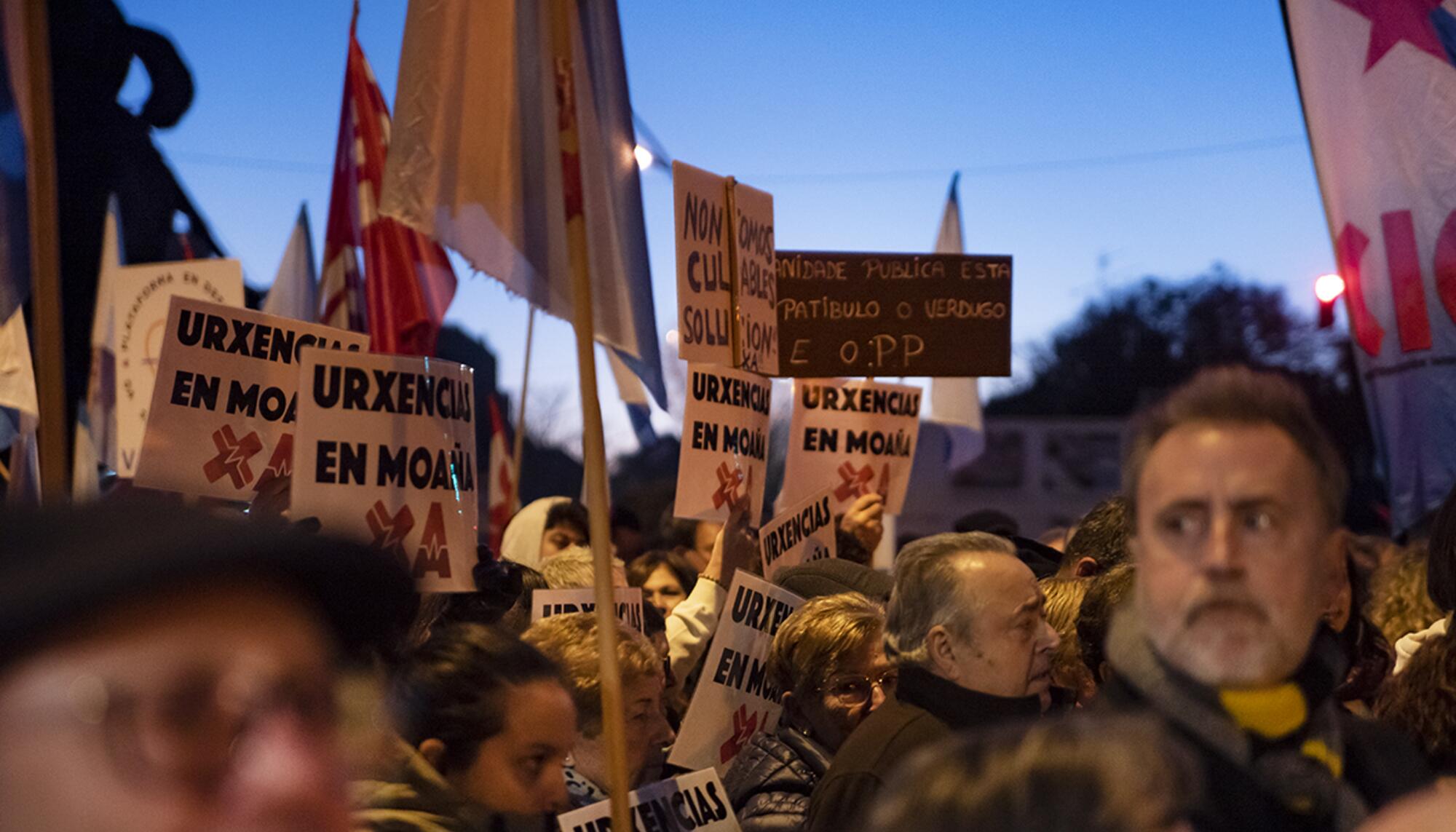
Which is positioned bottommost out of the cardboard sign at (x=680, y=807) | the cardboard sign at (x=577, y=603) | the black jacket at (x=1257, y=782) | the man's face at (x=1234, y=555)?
the cardboard sign at (x=680, y=807)

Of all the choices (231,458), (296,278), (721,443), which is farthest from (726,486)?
(296,278)

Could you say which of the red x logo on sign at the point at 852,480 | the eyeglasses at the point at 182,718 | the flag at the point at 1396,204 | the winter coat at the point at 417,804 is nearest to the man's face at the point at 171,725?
the eyeglasses at the point at 182,718

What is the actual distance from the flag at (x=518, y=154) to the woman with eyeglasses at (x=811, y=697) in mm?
1072

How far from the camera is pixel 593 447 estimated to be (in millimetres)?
3785

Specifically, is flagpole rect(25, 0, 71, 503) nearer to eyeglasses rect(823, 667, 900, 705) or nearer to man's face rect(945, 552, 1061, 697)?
man's face rect(945, 552, 1061, 697)

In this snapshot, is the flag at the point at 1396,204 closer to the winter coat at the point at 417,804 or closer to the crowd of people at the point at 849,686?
the crowd of people at the point at 849,686

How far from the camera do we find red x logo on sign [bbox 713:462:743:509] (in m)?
6.38

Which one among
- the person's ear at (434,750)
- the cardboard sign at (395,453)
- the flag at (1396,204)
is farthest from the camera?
the flag at (1396,204)

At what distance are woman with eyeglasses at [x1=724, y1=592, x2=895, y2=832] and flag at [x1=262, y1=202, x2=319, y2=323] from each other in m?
8.17

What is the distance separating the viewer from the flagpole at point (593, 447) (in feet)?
11.6

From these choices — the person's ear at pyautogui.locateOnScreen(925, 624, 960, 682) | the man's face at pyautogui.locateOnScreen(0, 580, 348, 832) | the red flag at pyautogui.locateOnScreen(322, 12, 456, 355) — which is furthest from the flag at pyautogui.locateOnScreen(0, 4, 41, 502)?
the man's face at pyautogui.locateOnScreen(0, 580, 348, 832)

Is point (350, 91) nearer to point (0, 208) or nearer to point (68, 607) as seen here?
point (0, 208)

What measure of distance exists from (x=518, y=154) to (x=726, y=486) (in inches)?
73.0

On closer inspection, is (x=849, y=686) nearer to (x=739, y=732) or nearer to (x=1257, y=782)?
(x=739, y=732)
